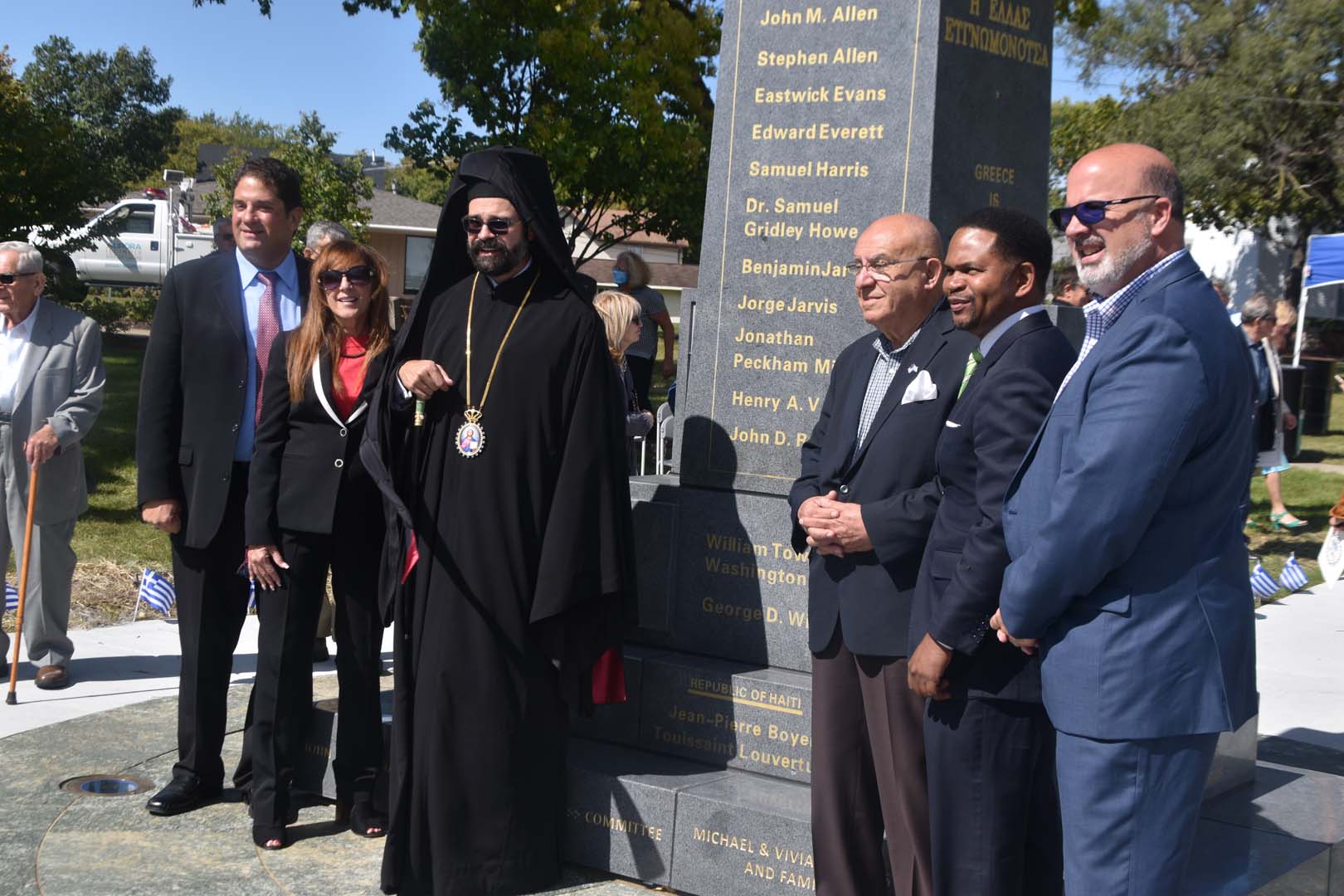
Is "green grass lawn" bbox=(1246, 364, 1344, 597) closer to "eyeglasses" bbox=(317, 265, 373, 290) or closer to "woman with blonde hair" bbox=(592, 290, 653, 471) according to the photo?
"woman with blonde hair" bbox=(592, 290, 653, 471)

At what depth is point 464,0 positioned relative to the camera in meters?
18.3

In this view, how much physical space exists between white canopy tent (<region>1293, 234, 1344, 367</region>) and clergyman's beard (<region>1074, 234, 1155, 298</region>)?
1926 centimetres

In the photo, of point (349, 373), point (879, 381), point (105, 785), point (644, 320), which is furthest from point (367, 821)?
A: point (644, 320)

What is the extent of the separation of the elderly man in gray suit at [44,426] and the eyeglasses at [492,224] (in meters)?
3.21

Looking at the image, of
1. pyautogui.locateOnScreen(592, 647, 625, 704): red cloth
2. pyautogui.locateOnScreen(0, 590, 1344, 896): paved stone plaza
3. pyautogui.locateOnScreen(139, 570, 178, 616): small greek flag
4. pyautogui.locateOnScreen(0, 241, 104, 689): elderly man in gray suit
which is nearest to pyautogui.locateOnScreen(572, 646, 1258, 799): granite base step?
pyautogui.locateOnScreen(0, 590, 1344, 896): paved stone plaza

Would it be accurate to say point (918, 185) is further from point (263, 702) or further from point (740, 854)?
point (263, 702)

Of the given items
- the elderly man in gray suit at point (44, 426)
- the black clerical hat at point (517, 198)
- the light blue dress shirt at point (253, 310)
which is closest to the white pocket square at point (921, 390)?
the black clerical hat at point (517, 198)

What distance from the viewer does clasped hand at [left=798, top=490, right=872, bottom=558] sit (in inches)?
157

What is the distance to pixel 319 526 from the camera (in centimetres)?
489

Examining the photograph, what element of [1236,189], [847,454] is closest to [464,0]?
[847,454]

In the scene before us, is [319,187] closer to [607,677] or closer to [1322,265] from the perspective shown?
[1322,265]

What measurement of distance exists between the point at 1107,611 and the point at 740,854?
1938 millimetres

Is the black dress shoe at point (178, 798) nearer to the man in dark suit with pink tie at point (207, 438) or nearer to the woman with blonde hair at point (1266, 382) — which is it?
the man in dark suit with pink tie at point (207, 438)

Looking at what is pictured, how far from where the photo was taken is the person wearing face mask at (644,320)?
34.6 ft
